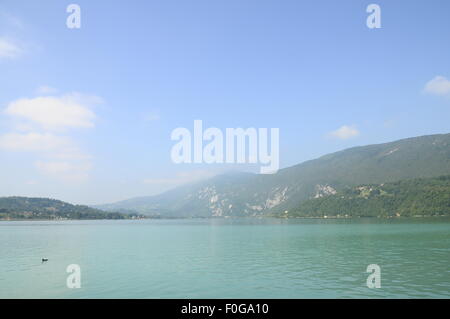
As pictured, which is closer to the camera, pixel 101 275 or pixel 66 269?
pixel 101 275

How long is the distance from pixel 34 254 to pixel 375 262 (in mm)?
53193

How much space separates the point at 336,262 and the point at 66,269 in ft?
112

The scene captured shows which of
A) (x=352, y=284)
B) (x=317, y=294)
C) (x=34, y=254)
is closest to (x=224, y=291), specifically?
(x=317, y=294)

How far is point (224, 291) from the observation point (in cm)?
3422
